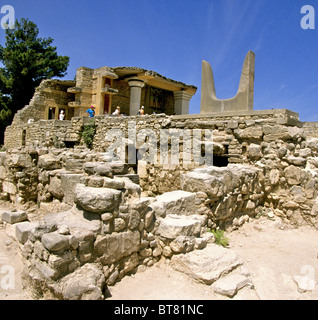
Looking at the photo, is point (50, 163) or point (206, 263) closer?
point (206, 263)

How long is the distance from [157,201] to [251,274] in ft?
5.01

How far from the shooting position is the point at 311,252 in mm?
4086

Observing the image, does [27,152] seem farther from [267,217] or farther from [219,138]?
[267,217]

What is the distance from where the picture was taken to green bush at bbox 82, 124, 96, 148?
11.6 m

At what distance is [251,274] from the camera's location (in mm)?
3322

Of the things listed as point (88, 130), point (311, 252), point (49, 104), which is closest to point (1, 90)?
point (49, 104)

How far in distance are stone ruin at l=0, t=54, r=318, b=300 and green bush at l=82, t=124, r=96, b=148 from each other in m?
2.62

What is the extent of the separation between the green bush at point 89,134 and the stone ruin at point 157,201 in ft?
8.61

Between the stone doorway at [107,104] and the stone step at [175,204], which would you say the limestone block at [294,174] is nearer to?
the stone step at [175,204]

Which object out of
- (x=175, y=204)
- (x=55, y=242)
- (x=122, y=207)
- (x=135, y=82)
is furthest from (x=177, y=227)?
(x=135, y=82)

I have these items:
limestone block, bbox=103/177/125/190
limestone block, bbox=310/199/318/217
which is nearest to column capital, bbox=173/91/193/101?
limestone block, bbox=310/199/318/217

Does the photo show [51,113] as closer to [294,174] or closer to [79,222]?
[294,174]

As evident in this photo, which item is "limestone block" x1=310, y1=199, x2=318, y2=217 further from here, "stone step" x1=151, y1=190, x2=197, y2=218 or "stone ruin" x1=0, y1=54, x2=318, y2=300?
"stone step" x1=151, y1=190, x2=197, y2=218

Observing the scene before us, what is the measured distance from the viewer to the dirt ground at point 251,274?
111 inches
